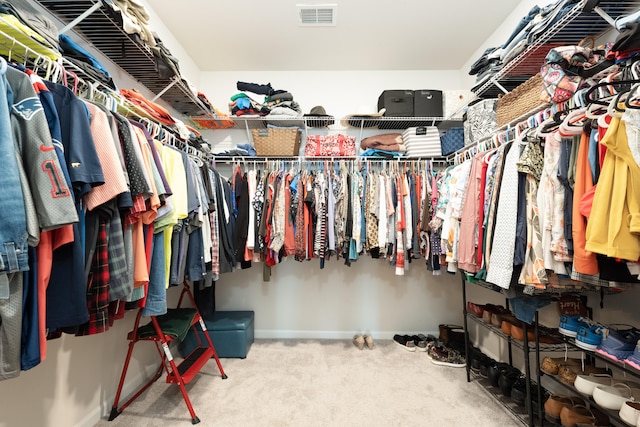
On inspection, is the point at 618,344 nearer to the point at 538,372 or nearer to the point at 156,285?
the point at 538,372

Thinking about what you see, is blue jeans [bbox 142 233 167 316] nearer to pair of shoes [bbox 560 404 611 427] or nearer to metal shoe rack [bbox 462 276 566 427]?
metal shoe rack [bbox 462 276 566 427]

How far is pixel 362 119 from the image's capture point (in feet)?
8.32

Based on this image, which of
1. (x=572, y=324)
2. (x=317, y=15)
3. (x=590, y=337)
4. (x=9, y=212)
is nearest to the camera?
(x=9, y=212)

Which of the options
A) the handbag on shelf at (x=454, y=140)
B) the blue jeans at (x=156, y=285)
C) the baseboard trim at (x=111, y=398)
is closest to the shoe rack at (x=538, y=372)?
the handbag on shelf at (x=454, y=140)

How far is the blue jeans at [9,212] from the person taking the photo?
0.65m

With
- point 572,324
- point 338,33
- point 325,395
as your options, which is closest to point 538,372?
point 572,324

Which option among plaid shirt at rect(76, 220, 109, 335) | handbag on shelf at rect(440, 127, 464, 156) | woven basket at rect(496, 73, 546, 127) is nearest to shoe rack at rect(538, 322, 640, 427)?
woven basket at rect(496, 73, 546, 127)

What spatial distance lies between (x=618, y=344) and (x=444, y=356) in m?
1.44

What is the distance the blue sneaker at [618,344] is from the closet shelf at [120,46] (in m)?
2.65

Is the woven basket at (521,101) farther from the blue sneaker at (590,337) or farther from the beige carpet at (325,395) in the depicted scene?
the beige carpet at (325,395)

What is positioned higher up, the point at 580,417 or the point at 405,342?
the point at 580,417

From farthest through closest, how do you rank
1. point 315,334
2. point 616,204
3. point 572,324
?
point 315,334
point 572,324
point 616,204

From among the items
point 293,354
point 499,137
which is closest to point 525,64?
point 499,137

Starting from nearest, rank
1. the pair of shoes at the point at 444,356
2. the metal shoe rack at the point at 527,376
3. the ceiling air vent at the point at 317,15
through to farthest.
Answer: the metal shoe rack at the point at 527,376 < the ceiling air vent at the point at 317,15 < the pair of shoes at the point at 444,356
